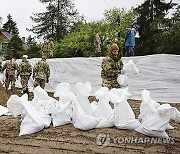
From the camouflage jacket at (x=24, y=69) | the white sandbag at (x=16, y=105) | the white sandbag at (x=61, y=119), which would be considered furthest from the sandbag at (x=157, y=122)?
the camouflage jacket at (x=24, y=69)

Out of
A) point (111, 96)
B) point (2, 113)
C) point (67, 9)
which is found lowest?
point (2, 113)

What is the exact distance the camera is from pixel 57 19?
3612 cm

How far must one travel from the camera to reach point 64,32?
35750 mm

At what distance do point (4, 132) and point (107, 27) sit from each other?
25.4m

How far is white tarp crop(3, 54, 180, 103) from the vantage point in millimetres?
8734

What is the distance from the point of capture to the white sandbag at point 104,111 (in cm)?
435

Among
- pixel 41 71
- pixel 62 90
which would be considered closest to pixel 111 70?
pixel 62 90

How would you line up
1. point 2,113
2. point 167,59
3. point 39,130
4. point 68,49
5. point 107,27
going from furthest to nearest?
1. point 107,27
2. point 68,49
3. point 167,59
4. point 2,113
5. point 39,130

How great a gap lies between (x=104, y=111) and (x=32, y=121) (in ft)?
3.19

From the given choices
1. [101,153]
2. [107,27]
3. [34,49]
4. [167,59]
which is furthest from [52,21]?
[101,153]

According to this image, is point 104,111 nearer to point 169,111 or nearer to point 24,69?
point 169,111

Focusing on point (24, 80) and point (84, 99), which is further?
point (24, 80)

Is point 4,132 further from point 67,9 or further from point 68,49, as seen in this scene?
point 67,9

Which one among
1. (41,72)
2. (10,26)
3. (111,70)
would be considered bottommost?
(41,72)
